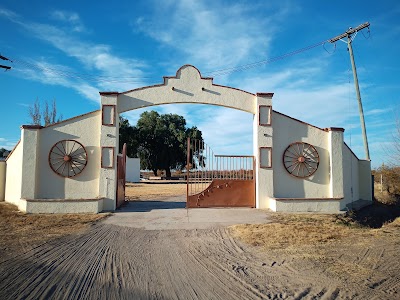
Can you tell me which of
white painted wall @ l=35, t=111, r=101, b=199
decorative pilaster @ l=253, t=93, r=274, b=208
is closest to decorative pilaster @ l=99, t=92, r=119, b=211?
white painted wall @ l=35, t=111, r=101, b=199

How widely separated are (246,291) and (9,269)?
4099 millimetres

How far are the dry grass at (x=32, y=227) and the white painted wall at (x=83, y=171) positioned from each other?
1.49m

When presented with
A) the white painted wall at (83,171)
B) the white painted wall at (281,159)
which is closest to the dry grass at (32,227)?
the white painted wall at (83,171)

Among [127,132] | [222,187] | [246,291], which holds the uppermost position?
[127,132]

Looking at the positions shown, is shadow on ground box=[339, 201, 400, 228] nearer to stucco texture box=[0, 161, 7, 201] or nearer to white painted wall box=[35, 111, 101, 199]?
white painted wall box=[35, 111, 101, 199]

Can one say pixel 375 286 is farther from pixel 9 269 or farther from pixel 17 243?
pixel 17 243

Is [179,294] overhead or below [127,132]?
below

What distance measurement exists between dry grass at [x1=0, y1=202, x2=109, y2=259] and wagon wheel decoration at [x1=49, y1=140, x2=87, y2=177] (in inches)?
82.5

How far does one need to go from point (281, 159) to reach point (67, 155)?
8873 mm

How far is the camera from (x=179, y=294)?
16.1ft

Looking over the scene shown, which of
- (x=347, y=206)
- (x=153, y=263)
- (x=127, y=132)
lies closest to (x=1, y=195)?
(x=153, y=263)

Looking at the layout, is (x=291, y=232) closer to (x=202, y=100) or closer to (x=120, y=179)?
(x=202, y=100)

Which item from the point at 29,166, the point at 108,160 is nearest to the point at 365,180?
the point at 108,160

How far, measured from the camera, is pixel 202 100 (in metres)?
14.6
